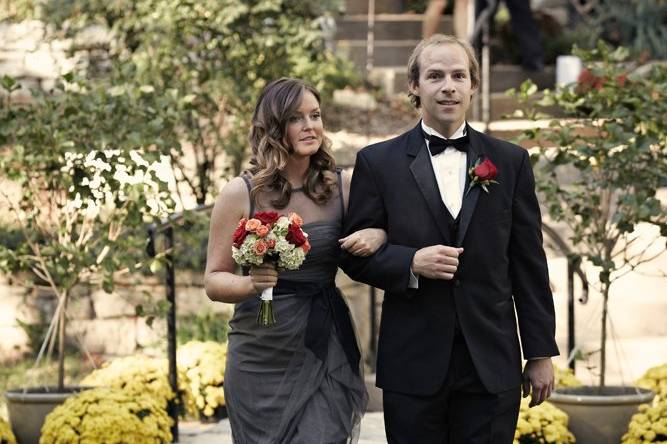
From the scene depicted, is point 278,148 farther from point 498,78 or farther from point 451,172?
point 498,78

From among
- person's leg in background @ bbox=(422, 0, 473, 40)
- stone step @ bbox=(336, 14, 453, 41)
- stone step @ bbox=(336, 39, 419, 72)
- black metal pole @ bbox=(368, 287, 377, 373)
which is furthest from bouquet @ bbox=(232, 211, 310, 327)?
stone step @ bbox=(336, 14, 453, 41)

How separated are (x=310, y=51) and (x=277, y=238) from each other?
21.6 ft

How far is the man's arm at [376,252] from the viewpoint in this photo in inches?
161

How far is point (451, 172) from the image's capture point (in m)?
4.27

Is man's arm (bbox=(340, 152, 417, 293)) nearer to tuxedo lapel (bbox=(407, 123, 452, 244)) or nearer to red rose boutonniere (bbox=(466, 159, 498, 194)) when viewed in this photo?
tuxedo lapel (bbox=(407, 123, 452, 244))

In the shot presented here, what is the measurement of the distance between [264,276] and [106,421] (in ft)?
7.10

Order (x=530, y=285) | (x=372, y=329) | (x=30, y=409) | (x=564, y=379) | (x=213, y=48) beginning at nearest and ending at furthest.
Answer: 1. (x=530, y=285)
2. (x=30, y=409)
3. (x=564, y=379)
4. (x=372, y=329)
5. (x=213, y=48)

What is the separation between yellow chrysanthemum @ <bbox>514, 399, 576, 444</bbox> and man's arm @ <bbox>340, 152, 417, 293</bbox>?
2035 mm

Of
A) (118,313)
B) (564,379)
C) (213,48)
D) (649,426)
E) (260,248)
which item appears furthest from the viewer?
(213,48)

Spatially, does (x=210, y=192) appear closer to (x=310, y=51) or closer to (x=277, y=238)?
(x=310, y=51)

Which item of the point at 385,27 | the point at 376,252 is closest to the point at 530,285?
the point at 376,252

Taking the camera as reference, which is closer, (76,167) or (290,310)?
(290,310)

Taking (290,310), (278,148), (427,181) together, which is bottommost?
(290,310)

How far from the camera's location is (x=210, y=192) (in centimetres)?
995
